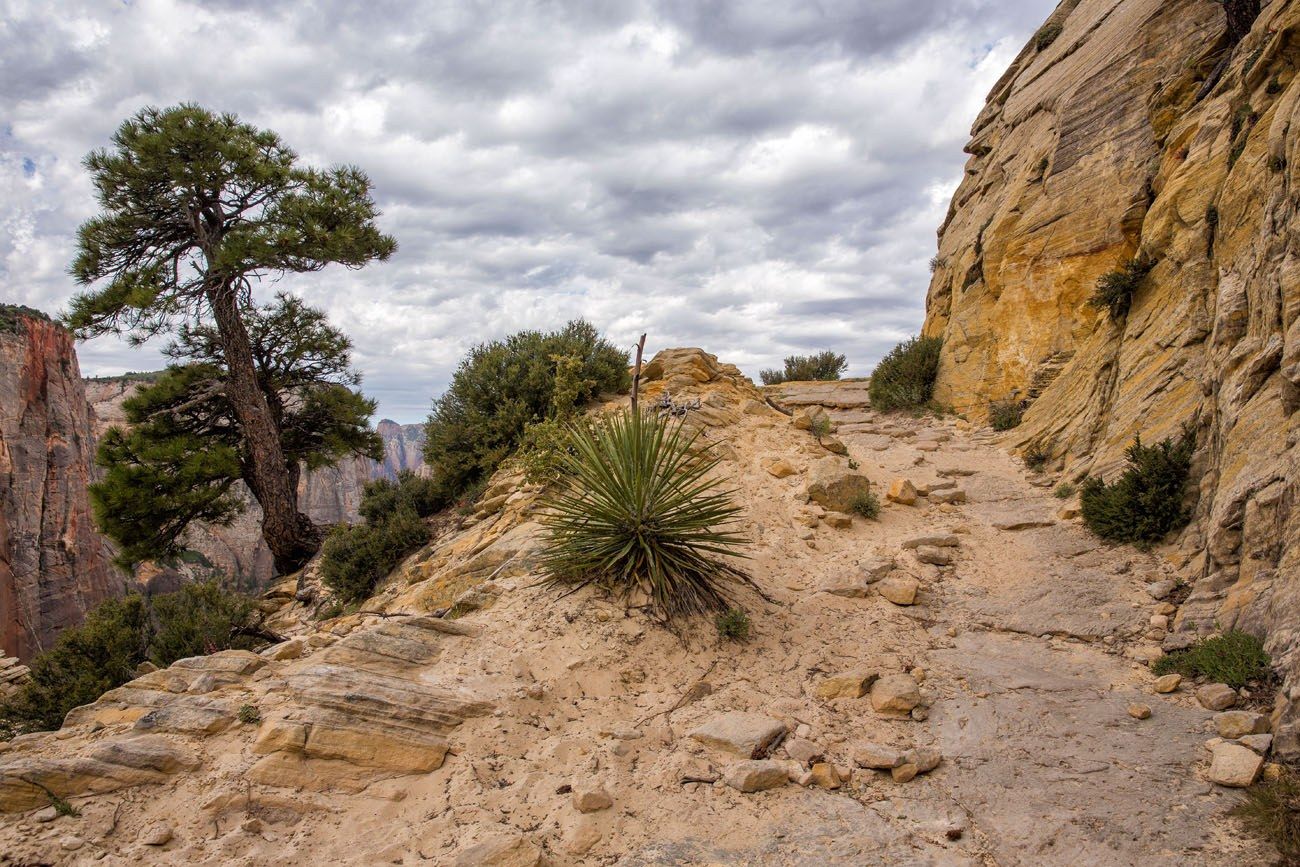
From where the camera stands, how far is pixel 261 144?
12781 millimetres

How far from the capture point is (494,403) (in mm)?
11000

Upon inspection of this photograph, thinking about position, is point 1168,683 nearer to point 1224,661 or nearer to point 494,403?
point 1224,661

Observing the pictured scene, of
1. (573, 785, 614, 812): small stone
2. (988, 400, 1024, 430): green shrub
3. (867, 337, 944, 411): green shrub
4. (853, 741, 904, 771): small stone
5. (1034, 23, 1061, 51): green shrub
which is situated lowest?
(853, 741, 904, 771): small stone

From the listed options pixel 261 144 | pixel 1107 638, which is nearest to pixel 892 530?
pixel 1107 638

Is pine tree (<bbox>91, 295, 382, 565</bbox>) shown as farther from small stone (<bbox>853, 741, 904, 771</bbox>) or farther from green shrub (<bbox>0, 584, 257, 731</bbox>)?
small stone (<bbox>853, 741, 904, 771</bbox>)

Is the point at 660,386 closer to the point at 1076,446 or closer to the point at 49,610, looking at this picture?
the point at 1076,446

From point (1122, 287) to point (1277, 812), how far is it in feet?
27.9

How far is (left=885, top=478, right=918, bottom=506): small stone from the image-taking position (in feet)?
27.8

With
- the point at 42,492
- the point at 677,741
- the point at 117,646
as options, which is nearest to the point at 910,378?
the point at 677,741

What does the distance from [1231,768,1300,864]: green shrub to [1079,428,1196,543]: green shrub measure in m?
3.75

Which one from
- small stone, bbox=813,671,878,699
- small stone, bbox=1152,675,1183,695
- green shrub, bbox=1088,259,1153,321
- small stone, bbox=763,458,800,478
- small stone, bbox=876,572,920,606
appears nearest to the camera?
small stone, bbox=1152,675,1183,695

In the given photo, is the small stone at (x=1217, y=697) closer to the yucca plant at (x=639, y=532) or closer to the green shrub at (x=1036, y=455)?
the yucca plant at (x=639, y=532)

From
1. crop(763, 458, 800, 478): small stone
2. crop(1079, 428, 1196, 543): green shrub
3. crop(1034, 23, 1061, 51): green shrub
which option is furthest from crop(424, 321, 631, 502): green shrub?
crop(1034, 23, 1061, 51): green shrub

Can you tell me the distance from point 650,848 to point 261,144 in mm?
15196
